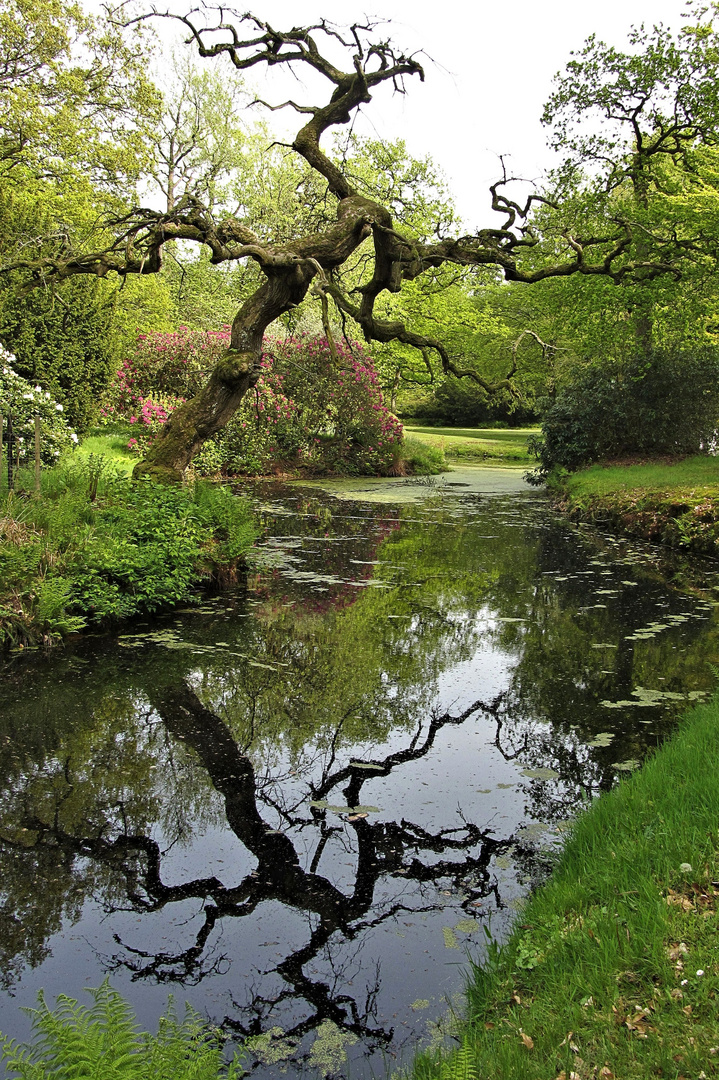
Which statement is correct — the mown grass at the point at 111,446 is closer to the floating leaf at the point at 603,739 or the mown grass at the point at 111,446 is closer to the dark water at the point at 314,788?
the dark water at the point at 314,788

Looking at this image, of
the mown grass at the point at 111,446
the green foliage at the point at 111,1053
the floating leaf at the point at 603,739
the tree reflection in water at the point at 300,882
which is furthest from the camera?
the mown grass at the point at 111,446

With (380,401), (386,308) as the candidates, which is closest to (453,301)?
(386,308)

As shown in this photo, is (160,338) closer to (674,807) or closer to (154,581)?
(154,581)

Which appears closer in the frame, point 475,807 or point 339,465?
point 475,807

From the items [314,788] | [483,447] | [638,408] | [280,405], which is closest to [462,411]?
[483,447]

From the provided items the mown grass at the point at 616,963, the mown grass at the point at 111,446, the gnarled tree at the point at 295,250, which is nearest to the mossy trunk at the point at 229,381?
→ the gnarled tree at the point at 295,250

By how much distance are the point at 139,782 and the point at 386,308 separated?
29220mm

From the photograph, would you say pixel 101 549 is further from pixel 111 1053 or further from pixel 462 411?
pixel 462 411

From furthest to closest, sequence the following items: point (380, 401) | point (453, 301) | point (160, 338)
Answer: point (453, 301), point (380, 401), point (160, 338)

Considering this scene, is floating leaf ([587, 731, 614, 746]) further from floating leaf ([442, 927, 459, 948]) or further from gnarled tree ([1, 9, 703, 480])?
gnarled tree ([1, 9, 703, 480])

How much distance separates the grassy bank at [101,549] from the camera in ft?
23.2

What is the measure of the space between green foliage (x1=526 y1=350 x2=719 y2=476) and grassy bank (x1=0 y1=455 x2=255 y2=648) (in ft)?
40.8

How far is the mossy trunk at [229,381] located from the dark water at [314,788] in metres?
2.27

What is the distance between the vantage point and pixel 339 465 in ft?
78.6
